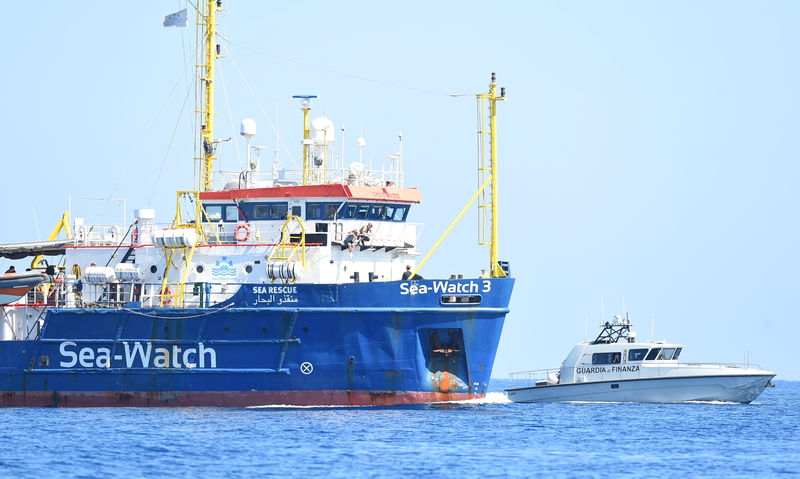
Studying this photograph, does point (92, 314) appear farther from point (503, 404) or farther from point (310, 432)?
point (503, 404)

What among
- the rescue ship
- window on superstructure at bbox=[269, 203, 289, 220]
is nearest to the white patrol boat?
the rescue ship

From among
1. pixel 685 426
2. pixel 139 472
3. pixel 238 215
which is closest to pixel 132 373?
pixel 238 215

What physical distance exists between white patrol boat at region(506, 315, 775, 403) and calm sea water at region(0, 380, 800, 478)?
186 cm

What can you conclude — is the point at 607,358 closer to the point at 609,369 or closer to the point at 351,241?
the point at 609,369

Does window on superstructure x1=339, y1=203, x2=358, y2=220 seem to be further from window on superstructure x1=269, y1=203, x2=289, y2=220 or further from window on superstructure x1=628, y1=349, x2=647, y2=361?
window on superstructure x1=628, y1=349, x2=647, y2=361

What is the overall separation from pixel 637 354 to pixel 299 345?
1145cm

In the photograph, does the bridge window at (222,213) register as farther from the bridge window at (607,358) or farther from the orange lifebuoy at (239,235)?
the bridge window at (607,358)

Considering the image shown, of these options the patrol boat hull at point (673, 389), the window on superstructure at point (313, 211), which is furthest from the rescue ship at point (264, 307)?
the patrol boat hull at point (673, 389)

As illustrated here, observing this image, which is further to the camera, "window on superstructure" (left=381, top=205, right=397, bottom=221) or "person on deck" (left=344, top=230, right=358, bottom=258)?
"window on superstructure" (left=381, top=205, right=397, bottom=221)

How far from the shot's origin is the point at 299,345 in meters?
34.7

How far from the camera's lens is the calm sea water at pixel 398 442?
2609 centimetres

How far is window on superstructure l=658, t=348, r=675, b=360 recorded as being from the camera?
40.3 metres

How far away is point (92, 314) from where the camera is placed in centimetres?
3594

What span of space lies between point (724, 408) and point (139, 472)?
→ 19.6 metres
